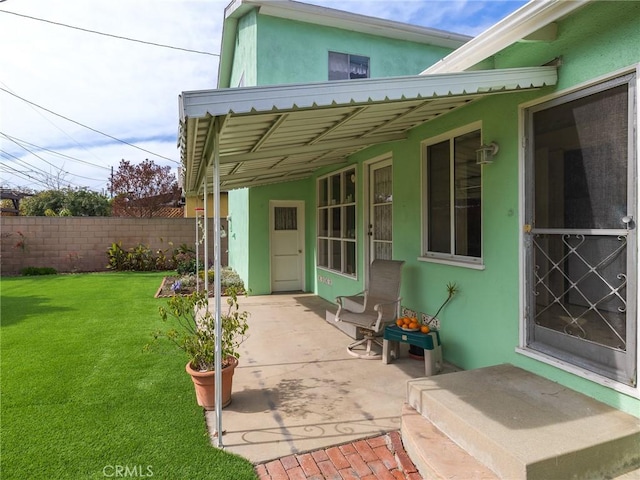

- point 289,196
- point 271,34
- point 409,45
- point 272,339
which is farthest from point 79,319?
point 409,45

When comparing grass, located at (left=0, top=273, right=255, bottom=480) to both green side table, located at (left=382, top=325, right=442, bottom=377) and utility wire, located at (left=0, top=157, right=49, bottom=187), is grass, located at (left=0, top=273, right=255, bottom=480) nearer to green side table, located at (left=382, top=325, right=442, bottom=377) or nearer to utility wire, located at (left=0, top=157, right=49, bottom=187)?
green side table, located at (left=382, top=325, right=442, bottom=377)

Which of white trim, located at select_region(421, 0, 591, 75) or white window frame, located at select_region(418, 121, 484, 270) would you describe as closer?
white trim, located at select_region(421, 0, 591, 75)

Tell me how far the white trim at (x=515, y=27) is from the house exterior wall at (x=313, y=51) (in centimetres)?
505

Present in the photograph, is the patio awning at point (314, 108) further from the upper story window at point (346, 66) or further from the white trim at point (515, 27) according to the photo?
the upper story window at point (346, 66)

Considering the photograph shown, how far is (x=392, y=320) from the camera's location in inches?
201

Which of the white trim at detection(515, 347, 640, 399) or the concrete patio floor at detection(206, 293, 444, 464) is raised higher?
the white trim at detection(515, 347, 640, 399)

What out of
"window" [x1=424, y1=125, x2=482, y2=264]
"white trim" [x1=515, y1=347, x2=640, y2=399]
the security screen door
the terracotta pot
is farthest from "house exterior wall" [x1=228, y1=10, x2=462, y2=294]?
"white trim" [x1=515, y1=347, x2=640, y2=399]

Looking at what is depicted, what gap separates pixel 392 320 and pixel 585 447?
114 inches

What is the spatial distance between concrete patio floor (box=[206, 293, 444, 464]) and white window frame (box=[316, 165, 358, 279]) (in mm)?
1900

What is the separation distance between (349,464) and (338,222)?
18.9 ft

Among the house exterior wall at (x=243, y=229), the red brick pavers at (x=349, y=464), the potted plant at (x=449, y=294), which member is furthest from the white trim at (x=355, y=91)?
the house exterior wall at (x=243, y=229)

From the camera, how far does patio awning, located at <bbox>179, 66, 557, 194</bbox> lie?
2.64 meters

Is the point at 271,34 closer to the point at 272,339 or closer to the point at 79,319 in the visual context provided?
the point at 272,339

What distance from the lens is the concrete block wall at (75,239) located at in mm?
13628
